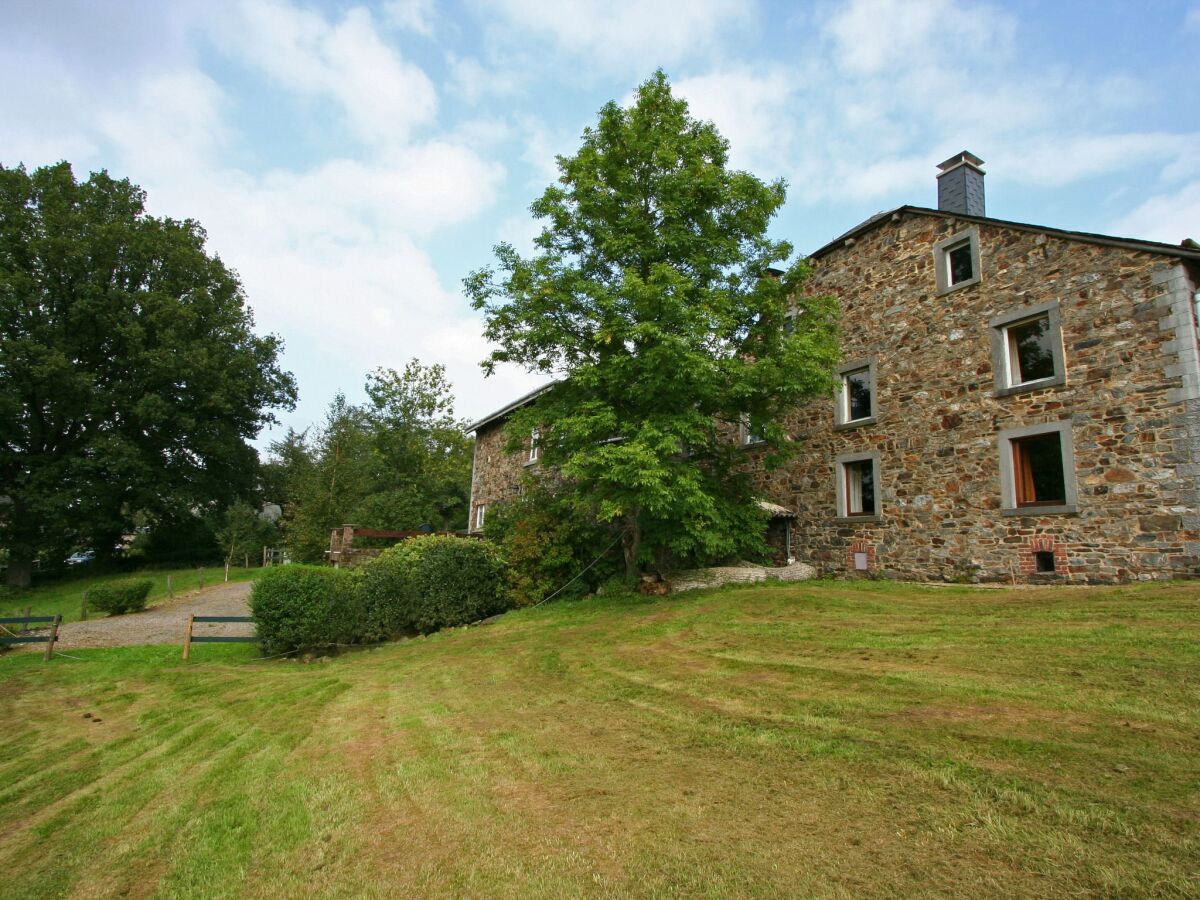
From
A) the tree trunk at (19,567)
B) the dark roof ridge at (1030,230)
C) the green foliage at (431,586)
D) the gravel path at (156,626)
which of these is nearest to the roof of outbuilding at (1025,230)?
the dark roof ridge at (1030,230)

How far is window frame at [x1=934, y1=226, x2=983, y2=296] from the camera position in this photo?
43.1 feet

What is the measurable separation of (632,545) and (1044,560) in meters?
8.08

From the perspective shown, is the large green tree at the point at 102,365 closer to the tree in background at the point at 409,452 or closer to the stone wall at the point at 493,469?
the tree in background at the point at 409,452

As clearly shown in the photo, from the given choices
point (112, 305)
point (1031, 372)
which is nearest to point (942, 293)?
point (1031, 372)

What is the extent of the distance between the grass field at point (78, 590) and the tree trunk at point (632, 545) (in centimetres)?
1317

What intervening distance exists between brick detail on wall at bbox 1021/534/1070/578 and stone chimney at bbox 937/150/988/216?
7595 millimetres

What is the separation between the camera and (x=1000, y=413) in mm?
12430

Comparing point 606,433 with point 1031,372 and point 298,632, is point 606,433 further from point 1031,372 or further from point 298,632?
point 1031,372

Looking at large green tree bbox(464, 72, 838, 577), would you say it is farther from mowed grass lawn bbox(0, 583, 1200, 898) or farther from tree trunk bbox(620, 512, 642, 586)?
mowed grass lawn bbox(0, 583, 1200, 898)

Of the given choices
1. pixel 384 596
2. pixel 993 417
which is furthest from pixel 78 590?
pixel 993 417

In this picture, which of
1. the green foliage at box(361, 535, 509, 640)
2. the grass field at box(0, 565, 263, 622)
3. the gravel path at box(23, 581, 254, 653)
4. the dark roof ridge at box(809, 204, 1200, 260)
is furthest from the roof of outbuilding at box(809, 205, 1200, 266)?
the grass field at box(0, 565, 263, 622)

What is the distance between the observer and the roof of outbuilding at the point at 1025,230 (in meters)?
10.3

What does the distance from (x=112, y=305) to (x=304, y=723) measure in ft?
109

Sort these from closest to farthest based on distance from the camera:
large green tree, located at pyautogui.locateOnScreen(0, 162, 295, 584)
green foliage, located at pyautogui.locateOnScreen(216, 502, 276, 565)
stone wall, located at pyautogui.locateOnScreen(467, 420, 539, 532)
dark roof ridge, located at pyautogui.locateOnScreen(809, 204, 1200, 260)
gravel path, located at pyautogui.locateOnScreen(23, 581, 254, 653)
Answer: dark roof ridge, located at pyautogui.locateOnScreen(809, 204, 1200, 260) → gravel path, located at pyautogui.locateOnScreen(23, 581, 254, 653) → stone wall, located at pyautogui.locateOnScreen(467, 420, 539, 532) → large green tree, located at pyautogui.locateOnScreen(0, 162, 295, 584) → green foliage, located at pyautogui.locateOnScreen(216, 502, 276, 565)
